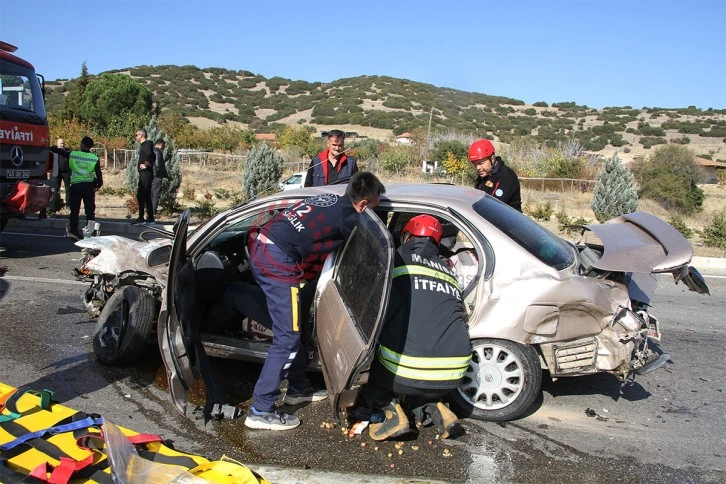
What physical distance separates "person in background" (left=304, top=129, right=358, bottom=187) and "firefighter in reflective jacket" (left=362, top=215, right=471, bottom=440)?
343 cm

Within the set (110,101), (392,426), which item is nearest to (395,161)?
(392,426)

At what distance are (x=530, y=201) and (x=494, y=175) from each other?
13.6 metres

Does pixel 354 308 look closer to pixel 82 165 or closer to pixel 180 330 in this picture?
pixel 180 330

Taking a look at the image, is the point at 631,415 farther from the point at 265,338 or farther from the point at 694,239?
the point at 694,239

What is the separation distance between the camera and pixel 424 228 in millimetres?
4223

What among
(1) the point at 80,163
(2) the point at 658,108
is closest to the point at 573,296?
(1) the point at 80,163

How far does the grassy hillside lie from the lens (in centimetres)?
5722

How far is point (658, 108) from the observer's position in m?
75.8

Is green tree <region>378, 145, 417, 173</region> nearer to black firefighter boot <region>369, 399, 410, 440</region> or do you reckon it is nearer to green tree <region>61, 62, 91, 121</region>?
black firefighter boot <region>369, 399, 410, 440</region>

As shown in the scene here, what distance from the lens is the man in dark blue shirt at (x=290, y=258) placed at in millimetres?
3996

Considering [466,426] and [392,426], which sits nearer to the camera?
[392,426]

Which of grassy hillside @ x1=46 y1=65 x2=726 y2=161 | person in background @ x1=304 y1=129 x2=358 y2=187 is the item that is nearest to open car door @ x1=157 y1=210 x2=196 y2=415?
person in background @ x1=304 y1=129 x2=358 y2=187

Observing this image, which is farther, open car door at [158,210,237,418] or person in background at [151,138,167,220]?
person in background at [151,138,167,220]

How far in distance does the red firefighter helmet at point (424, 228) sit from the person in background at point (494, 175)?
2.17 m
